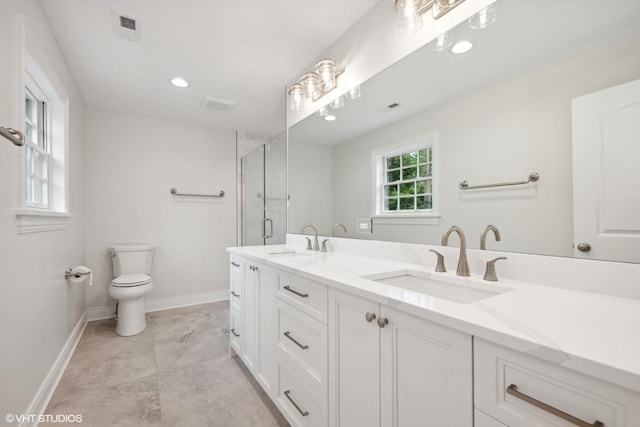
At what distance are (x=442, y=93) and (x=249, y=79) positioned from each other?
175 cm

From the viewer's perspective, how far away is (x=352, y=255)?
1847 mm

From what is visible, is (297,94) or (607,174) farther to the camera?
(297,94)

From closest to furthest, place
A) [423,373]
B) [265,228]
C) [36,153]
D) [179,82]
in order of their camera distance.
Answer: [423,373] < [36,153] < [179,82] < [265,228]

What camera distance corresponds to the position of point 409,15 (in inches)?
54.9

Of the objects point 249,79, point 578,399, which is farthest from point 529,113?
point 249,79

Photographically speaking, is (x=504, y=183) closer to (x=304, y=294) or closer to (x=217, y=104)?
(x=304, y=294)

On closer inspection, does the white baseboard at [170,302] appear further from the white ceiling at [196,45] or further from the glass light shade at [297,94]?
the glass light shade at [297,94]

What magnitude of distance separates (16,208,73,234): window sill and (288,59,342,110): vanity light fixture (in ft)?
5.93

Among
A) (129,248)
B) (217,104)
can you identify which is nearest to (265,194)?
(217,104)

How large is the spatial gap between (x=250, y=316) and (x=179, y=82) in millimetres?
2091

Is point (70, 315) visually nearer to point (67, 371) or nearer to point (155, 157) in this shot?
point (67, 371)

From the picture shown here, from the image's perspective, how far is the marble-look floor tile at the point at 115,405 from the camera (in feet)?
5.03

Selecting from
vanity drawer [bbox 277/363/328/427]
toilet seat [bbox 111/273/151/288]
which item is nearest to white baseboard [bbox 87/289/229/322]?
toilet seat [bbox 111/273/151/288]

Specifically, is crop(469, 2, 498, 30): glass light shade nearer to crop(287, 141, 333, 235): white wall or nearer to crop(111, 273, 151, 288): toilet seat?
crop(287, 141, 333, 235): white wall
